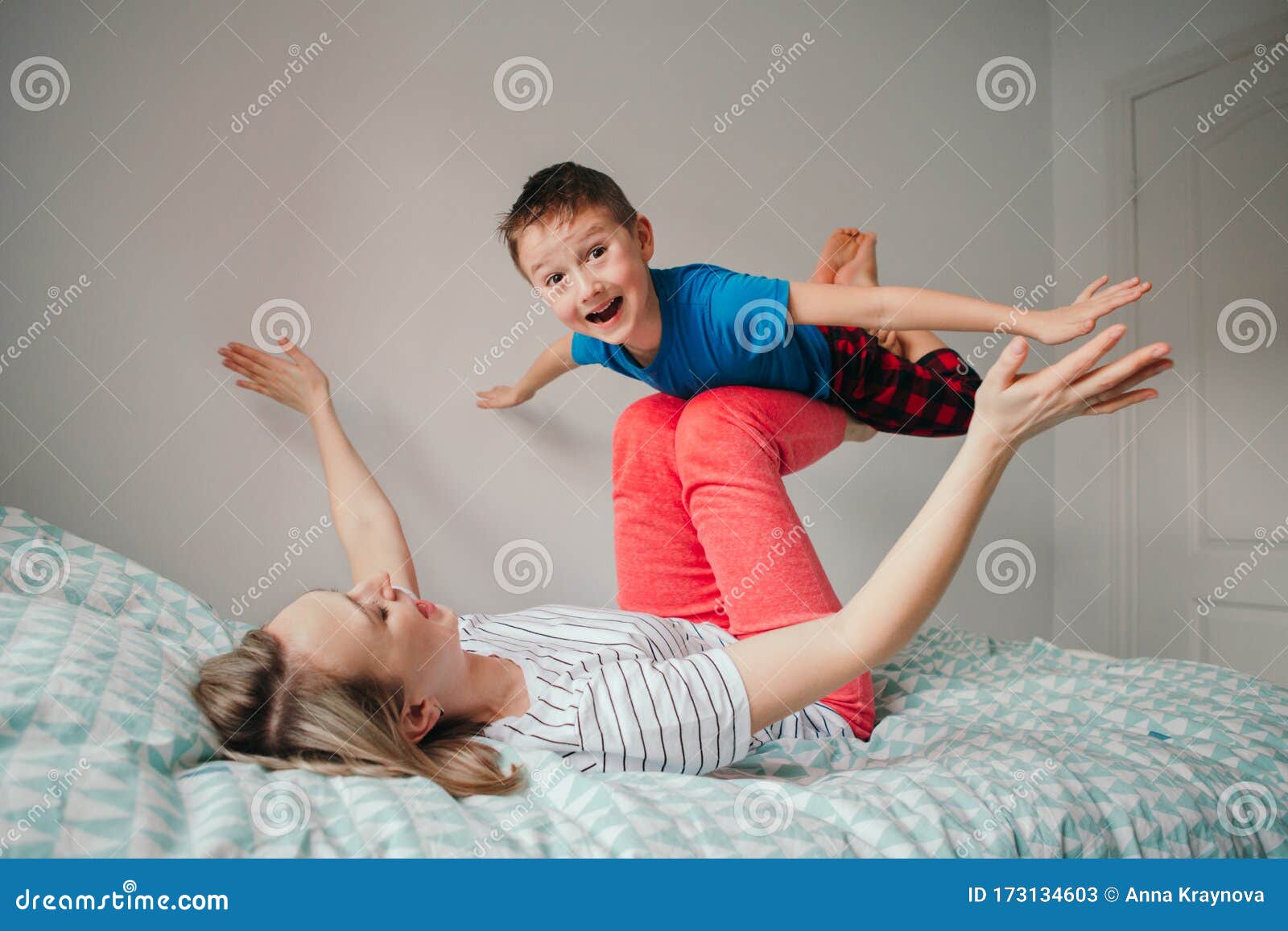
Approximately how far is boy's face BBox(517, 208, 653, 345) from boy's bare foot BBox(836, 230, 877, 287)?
1.71ft

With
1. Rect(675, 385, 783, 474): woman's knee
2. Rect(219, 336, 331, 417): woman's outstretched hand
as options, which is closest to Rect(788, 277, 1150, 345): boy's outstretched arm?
Rect(675, 385, 783, 474): woman's knee

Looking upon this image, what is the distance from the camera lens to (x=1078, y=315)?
3.61 feet

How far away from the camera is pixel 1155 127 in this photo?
258 centimetres

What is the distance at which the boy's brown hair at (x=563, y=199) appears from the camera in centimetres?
136

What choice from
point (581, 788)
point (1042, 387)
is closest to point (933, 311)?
point (1042, 387)

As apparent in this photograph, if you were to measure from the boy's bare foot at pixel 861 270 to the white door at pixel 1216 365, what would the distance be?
1.28 meters

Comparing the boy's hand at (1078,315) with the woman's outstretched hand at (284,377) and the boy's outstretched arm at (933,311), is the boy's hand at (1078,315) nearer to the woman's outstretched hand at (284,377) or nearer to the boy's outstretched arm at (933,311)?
the boy's outstretched arm at (933,311)

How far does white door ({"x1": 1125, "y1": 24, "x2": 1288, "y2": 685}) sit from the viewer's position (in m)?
2.37

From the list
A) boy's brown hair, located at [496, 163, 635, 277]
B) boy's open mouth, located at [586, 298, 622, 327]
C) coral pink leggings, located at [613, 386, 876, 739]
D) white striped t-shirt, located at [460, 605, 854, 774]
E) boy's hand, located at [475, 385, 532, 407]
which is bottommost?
white striped t-shirt, located at [460, 605, 854, 774]

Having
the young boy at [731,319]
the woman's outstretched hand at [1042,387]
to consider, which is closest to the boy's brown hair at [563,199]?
the young boy at [731,319]

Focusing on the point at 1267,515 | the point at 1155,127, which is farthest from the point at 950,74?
the point at 1267,515

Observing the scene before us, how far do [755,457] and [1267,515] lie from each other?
5.83ft

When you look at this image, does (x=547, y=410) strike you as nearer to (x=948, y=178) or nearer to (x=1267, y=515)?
(x=948, y=178)

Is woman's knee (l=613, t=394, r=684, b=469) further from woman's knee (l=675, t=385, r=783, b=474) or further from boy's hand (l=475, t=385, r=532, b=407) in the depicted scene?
boy's hand (l=475, t=385, r=532, b=407)
